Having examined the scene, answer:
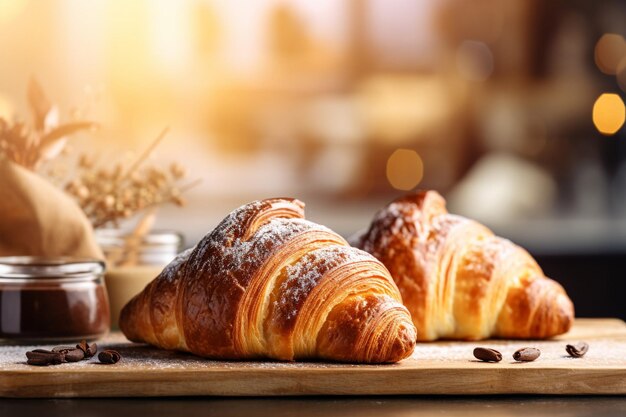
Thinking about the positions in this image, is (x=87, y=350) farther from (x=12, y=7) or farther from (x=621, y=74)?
(x=621, y=74)

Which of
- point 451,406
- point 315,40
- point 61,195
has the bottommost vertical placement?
point 451,406

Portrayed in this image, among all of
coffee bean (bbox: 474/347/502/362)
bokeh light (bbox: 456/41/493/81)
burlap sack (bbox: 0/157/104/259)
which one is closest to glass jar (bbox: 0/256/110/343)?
burlap sack (bbox: 0/157/104/259)

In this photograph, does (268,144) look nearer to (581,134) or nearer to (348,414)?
(581,134)

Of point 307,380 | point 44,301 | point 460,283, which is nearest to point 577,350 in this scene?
point 460,283

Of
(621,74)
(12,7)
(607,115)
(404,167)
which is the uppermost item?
(12,7)

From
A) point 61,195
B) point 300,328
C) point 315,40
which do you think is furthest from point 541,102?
point 300,328

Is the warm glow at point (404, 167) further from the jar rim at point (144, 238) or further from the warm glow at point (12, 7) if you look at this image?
the jar rim at point (144, 238)
